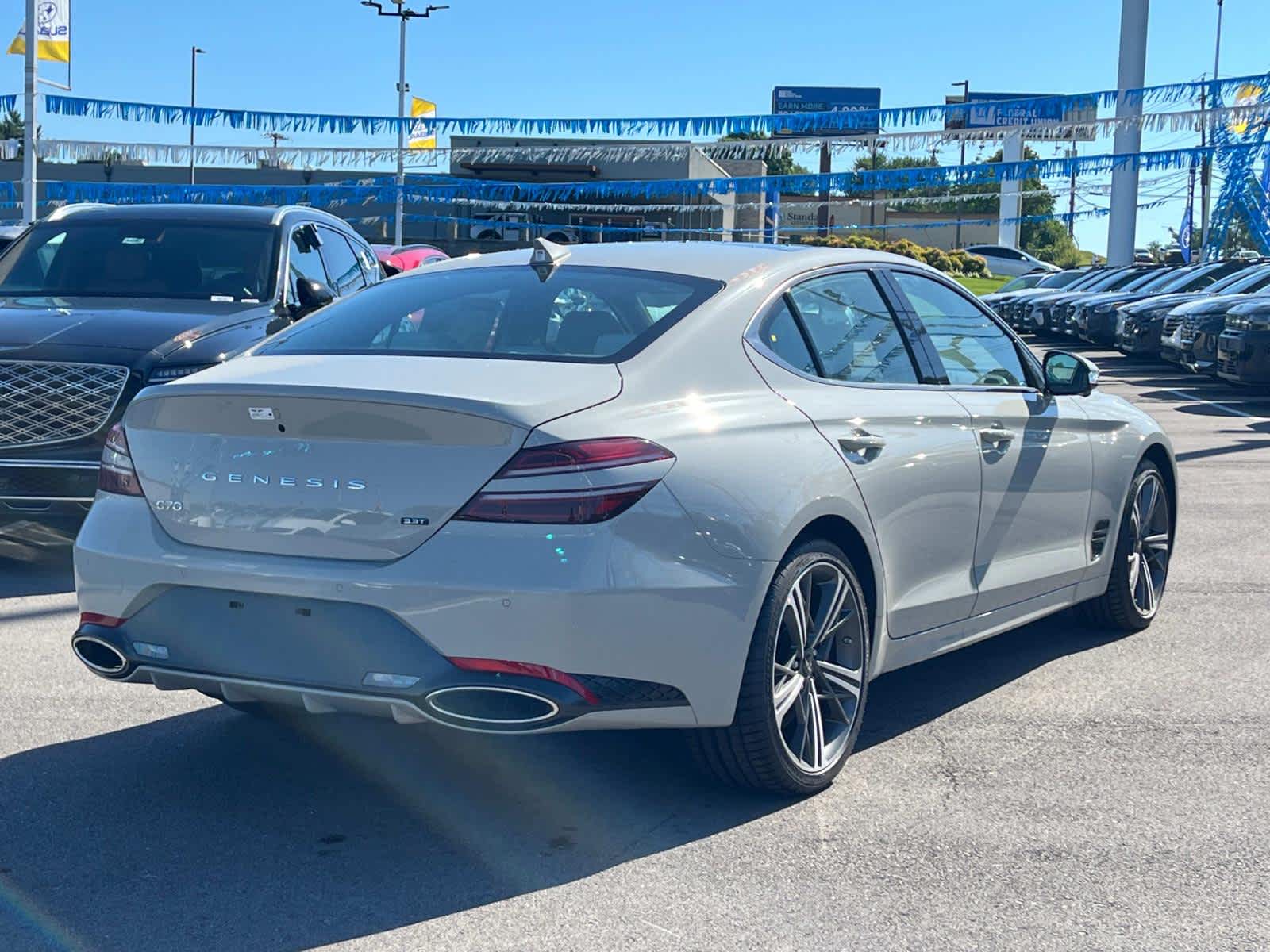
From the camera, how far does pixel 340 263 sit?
1038 centimetres

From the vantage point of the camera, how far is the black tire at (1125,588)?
6504mm

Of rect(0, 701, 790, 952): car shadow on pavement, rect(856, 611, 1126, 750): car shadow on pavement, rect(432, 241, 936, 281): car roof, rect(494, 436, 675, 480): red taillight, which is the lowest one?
rect(0, 701, 790, 952): car shadow on pavement

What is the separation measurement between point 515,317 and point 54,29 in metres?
19.0

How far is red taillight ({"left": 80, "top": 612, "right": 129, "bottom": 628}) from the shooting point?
4164 millimetres

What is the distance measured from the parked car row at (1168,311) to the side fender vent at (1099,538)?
11.6 metres

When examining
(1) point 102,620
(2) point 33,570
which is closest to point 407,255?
(2) point 33,570

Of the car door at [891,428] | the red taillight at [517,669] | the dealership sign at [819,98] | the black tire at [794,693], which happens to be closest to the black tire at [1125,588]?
the car door at [891,428]

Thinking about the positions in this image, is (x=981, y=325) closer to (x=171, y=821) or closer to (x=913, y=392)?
(x=913, y=392)

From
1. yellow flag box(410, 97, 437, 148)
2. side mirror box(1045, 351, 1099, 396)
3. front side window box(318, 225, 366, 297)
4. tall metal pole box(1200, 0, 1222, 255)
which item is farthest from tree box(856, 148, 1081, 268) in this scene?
side mirror box(1045, 351, 1099, 396)

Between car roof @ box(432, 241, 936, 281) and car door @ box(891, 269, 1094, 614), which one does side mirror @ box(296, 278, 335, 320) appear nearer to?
car roof @ box(432, 241, 936, 281)

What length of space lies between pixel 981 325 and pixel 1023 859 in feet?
8.05

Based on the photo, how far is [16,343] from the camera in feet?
24.3

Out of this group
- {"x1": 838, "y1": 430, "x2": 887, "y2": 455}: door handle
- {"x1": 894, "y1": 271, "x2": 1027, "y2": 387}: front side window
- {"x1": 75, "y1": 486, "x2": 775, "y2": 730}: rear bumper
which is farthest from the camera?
{"x1": 894, "y1": 271, "x2": 1027, "y2": 387}: front side window

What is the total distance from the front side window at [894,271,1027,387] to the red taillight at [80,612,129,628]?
2829 millimetres
